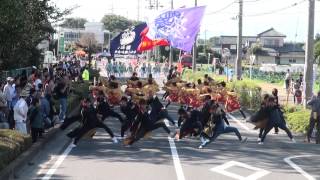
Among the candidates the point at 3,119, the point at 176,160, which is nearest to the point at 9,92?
Result: the point at 3,119

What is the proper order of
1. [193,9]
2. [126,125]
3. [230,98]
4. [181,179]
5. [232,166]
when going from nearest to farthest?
[181,179] → [232,166] → [126,125] → [230,98] → [193,9]

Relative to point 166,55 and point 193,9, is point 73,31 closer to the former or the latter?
point 166,55

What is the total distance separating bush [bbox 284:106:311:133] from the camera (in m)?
19.9

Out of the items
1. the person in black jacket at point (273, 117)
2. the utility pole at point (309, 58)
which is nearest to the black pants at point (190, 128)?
the person in black jacket at point (273, 117)

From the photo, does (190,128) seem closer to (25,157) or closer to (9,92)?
(25,157)

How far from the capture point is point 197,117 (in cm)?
1714

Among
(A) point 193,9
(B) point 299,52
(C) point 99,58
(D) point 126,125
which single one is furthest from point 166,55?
(D) point 126,125

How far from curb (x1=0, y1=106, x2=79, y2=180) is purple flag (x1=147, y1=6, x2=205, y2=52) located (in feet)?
31.4

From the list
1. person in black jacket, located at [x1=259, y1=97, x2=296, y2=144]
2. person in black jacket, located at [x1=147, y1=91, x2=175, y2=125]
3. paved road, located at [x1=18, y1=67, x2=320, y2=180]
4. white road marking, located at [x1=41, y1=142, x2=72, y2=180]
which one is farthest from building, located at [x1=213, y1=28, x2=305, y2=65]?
white road marking, located at [x1=41, y1=142, x2=72, y2=180]

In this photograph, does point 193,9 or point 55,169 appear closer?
point 55,169

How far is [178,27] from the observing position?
1085 inches

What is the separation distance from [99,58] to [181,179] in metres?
80.8

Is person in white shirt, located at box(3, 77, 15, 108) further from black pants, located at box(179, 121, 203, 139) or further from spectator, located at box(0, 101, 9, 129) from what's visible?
black pants, located at box(179, 121, 203, 139)

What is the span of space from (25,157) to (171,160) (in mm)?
3413
